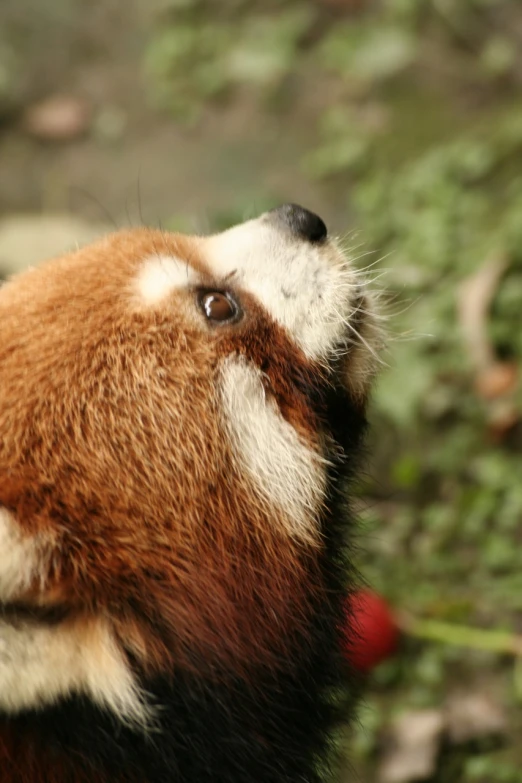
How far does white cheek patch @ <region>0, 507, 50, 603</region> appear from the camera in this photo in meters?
1.06

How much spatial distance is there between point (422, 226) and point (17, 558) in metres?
2.50

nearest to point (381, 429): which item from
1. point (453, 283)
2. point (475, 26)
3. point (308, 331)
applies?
point (453, 283)

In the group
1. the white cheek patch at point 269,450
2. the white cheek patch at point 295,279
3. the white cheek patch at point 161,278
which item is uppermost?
the white cheek patch at point 161,278

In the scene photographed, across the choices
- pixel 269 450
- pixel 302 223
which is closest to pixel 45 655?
pixel 269 450

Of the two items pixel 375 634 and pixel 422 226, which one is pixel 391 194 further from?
pixel 375 634

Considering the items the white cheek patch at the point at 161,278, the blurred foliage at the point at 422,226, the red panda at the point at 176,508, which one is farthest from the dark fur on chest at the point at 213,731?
the blurred foliage at the point at 422,226

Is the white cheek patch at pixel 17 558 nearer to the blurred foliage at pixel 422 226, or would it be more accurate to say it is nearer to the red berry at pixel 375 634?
the blurred foliage at pixel 422 226

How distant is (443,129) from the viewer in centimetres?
366

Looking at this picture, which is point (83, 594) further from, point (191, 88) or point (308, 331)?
point (191, 88)

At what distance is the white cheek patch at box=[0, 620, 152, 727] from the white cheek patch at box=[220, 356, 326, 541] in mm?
371

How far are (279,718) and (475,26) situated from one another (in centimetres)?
361

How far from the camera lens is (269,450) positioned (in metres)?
1.40

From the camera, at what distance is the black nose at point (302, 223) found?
5.42 ft

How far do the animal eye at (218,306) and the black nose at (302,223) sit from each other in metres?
0.24
